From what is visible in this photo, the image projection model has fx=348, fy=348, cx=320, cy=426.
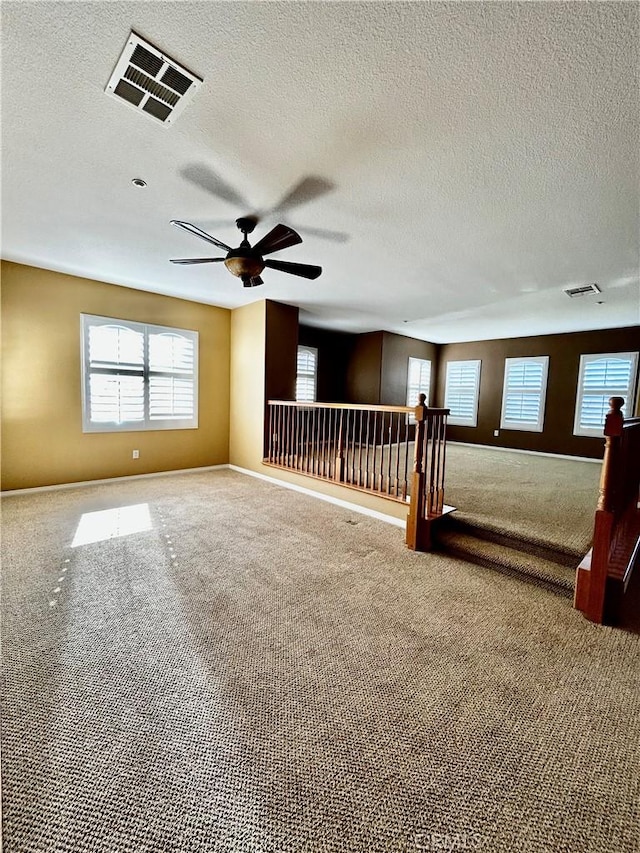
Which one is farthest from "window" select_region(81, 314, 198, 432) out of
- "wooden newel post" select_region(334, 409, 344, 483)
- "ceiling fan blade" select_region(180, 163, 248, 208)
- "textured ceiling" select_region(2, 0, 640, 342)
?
"ceiling fan blade" select_region(180, 163, 248, 208)

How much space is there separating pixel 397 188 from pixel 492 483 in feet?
11.9

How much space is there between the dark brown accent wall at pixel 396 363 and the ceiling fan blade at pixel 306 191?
4.87 metres

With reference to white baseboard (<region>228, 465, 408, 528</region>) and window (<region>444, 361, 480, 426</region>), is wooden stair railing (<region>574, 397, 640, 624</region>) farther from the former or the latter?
window (<region>444, 361, 480, 426</region>)

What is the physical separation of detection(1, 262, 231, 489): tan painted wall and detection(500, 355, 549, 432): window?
6371 millimetres

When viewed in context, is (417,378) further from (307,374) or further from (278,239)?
(278,239)

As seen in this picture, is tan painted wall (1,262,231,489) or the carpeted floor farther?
tan painted wall (1,262,231,489)

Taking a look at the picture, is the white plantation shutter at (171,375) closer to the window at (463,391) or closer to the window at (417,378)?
the window at (417,378)

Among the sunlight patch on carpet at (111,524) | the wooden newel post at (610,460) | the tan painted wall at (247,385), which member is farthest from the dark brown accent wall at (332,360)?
the wooden newel post at (610,460)

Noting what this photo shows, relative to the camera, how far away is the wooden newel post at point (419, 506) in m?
2.92

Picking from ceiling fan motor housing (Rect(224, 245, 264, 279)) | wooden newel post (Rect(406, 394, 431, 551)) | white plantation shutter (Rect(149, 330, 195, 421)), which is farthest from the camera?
white plantation shutter (Rect(149, 330, 195, 421))

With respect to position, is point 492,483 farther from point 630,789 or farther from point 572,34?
point 572,34

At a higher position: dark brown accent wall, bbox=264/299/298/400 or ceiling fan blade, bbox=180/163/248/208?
ceiling fan blade, bbox=180/163/248/208

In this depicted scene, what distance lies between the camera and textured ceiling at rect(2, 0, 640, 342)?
4.42ft

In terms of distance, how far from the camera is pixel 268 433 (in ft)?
17.2
